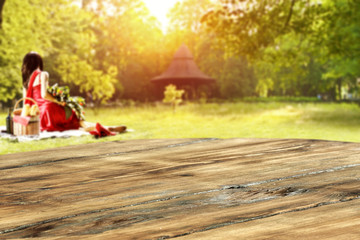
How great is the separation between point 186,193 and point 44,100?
991 centimetres

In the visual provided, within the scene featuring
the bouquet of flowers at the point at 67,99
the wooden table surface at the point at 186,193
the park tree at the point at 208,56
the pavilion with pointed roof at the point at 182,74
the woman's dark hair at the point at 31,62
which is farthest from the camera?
the park tree at the point at 208,56

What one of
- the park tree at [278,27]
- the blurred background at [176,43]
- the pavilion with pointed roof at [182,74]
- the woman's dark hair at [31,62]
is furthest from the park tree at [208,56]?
the woman's dark hair at [31,62]

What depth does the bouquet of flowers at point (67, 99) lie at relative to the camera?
35.8ft

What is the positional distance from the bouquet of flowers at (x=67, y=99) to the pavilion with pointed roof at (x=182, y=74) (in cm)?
2319

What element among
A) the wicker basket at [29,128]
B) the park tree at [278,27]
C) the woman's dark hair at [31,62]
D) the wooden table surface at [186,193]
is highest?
the park tree at [278,27]

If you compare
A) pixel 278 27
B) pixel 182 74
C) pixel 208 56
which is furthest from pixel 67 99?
pixel 208 56

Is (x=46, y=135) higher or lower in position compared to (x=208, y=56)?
lower

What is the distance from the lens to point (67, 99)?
11.2m

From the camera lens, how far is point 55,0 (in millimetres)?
27656

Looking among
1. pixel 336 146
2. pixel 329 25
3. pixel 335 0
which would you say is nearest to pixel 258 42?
pixel 329 25

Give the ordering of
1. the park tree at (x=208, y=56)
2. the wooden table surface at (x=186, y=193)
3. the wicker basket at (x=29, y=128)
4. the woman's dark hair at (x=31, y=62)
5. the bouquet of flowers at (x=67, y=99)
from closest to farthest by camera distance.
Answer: the wooden table surface at (x=186, y=193) → the wicker basket at (x=29, y=128) → the woman's dark hair at (x=31, y=62) → the bouquet of flowers at (x=67, y=99) → the park tree at (x=208, y=56)

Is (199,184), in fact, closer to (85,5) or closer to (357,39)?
(357,39)

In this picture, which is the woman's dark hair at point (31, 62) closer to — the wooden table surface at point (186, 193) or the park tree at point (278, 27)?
the park tree at point (278, 27)

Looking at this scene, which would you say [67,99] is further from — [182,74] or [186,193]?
[182,74]
